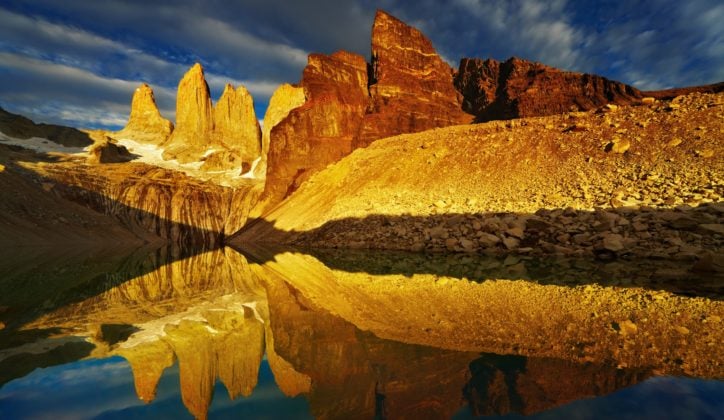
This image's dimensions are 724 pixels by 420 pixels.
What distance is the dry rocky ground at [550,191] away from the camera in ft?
54.6

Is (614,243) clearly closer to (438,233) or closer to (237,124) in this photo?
(438,233)

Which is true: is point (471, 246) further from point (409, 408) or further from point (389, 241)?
point (409, 408)

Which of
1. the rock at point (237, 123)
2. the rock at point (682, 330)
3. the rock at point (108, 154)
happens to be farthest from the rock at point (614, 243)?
the rock at point (108, 154)

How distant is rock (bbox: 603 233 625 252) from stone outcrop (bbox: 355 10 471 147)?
3664 cm

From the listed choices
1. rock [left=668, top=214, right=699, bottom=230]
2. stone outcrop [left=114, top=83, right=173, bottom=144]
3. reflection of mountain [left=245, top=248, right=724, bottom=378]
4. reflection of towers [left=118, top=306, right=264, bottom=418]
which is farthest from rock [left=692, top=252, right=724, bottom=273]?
stone outcrop [left=114, top=83, right=173, bottom=144]

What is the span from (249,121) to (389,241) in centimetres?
7451

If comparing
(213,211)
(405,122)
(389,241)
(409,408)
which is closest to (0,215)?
(213,211)

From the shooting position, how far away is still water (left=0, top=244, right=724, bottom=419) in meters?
3.65

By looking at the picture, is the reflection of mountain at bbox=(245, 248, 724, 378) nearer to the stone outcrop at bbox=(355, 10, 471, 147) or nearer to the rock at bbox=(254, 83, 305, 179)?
the stone outcrop at bbox=(355, 10, 471, 147)

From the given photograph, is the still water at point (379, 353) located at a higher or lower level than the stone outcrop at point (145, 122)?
lower

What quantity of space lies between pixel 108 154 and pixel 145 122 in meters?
26.3

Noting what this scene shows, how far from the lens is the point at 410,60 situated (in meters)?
56.2

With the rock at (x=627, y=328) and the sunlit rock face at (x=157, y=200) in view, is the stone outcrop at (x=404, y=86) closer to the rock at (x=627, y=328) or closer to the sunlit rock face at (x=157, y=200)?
the sunlit rock face at (x=157, y=200)

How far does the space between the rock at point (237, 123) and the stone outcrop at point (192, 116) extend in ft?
7.93
